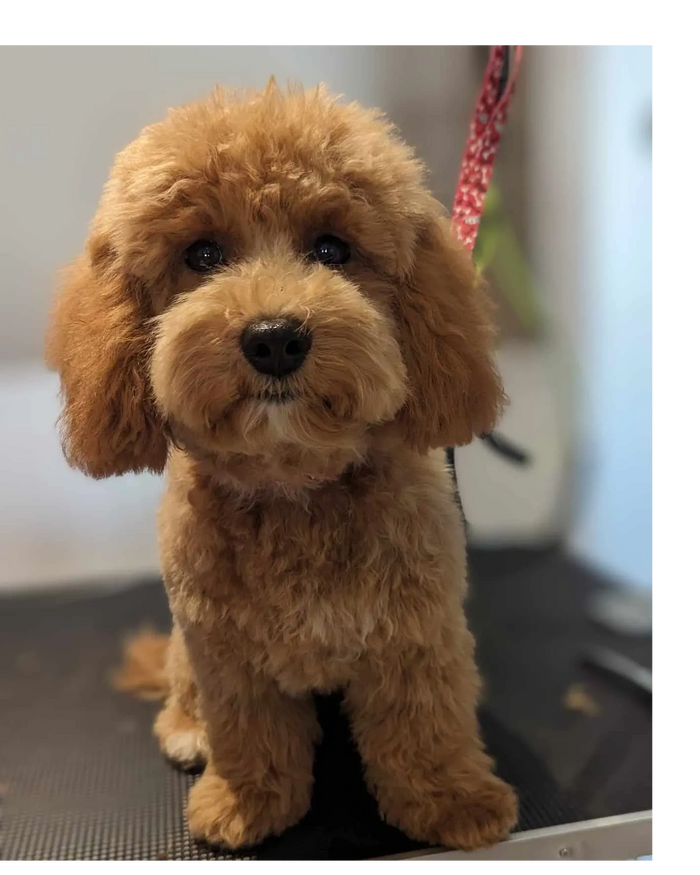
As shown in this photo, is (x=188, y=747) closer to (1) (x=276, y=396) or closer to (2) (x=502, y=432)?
(1) (x=276, y=396)

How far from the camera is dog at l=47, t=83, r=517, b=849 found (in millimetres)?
624

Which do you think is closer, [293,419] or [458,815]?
Answer: [293,419]

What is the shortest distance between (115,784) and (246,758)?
25 cm

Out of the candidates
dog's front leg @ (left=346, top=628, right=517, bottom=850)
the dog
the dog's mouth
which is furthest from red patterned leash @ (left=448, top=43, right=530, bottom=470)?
the dog's mouth

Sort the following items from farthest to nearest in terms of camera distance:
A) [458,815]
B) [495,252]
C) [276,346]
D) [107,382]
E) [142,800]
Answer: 1. [495,252]
2. [142,800]
3. [458,815]
4. [107,382]
5. [276,346]

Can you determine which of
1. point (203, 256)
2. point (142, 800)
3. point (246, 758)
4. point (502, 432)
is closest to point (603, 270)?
point (502, 432)

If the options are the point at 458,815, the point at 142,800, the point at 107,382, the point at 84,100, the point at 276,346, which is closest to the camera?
the point at 276,346

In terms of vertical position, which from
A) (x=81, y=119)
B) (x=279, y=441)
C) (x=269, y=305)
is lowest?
(x=279, y=441)

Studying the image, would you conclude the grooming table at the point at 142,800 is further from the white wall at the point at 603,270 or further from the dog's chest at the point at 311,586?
the white wall at the point at 603,270

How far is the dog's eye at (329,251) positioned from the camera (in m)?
0.70

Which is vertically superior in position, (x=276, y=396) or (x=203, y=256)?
(x=203, y=256)

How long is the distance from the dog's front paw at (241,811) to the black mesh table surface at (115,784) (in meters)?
0.02

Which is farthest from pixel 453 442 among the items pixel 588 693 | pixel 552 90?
pixel 552 90

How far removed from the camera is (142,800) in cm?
92
